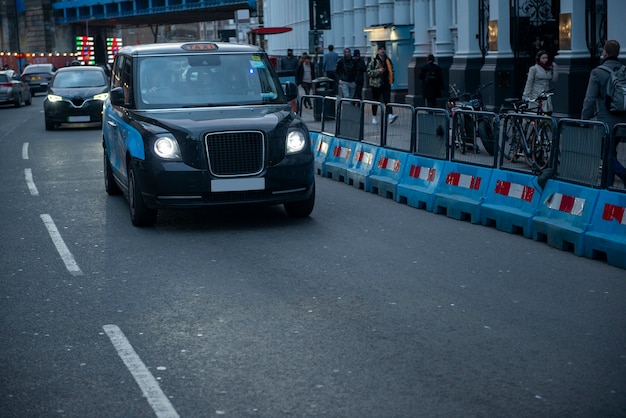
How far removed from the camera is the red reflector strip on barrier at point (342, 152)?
16094 millimetres

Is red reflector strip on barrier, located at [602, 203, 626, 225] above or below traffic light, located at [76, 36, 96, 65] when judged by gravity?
below

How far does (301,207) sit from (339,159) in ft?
14.9

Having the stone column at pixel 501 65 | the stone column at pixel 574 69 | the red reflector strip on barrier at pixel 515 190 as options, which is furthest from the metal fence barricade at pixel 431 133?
the stone column at pixel 501 65

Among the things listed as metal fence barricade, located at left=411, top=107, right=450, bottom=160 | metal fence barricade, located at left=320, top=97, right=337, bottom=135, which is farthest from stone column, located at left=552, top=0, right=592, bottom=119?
metal fence barricade, located at left=411, top=107, right=450, bottom=160

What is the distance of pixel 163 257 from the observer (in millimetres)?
9898

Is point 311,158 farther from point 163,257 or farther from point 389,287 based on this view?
point 389,287

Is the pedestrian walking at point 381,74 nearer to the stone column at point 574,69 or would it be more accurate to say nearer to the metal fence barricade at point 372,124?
the stone column at point 574,69

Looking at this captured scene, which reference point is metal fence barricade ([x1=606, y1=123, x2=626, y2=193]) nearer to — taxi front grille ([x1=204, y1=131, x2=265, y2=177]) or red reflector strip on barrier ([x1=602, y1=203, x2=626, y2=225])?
red reflector strip on barrier ([x1=602, y1=203, x2=626, y2=225])

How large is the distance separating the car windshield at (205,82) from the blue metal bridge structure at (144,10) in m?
70.7

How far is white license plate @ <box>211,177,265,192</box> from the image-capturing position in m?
11.1

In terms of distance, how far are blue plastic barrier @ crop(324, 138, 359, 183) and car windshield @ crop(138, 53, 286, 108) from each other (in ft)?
11.4

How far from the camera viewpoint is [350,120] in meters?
16.3

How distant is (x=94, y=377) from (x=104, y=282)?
2.74 m

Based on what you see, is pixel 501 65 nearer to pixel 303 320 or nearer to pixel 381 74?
pixel 381 74
